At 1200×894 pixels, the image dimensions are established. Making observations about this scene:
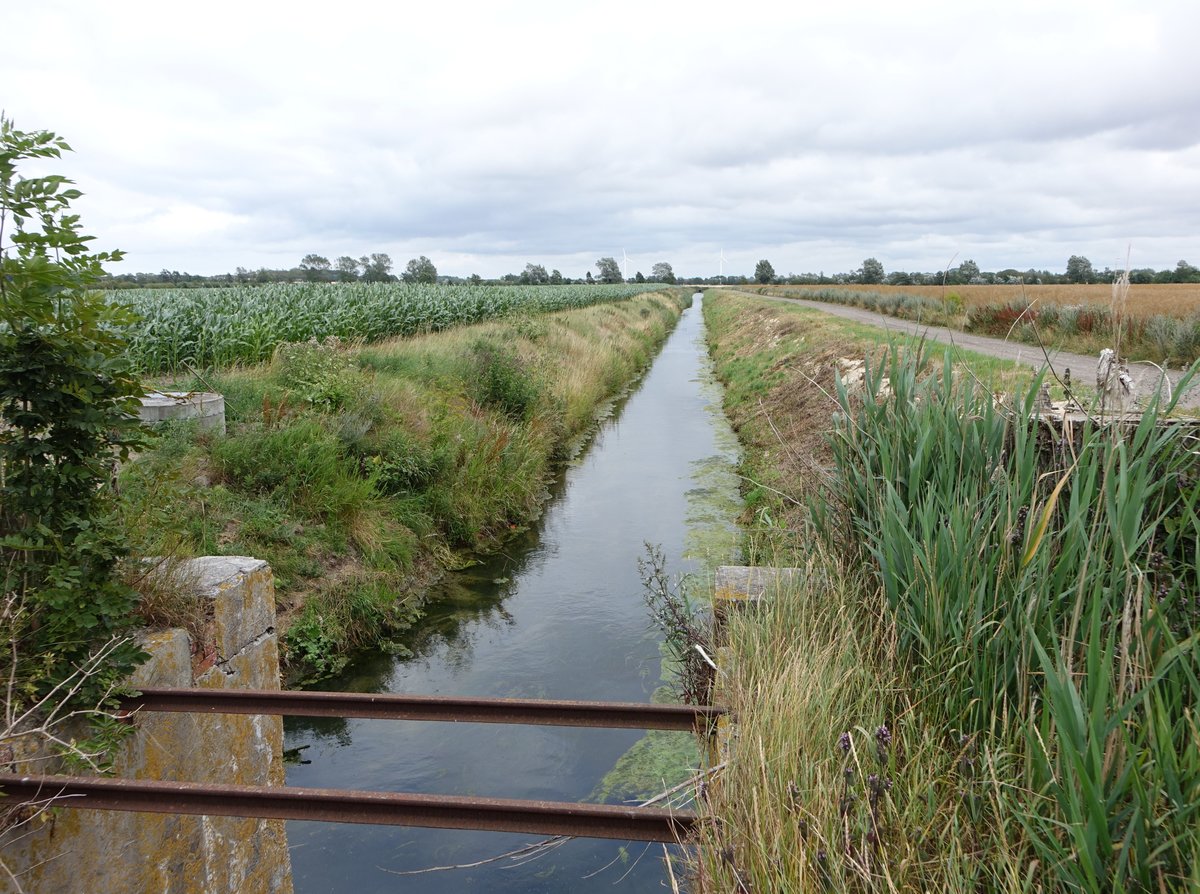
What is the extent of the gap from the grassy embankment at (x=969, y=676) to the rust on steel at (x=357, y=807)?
26 cm

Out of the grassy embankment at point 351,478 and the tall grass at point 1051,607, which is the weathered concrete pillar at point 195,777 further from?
the tall grass at point 1051,607

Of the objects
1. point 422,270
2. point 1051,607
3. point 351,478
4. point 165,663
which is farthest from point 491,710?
point 422,270

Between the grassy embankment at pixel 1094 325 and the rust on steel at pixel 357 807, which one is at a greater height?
the grassy embankment at pixel 1094 325

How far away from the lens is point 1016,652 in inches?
108

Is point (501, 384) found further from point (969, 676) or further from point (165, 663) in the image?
point (969, 676)

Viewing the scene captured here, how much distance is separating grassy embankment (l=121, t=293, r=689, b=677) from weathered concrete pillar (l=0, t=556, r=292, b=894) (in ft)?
1.18

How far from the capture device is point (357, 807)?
8.63 feet

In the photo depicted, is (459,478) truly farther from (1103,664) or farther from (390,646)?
(1103,664)

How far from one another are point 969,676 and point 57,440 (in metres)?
3.25

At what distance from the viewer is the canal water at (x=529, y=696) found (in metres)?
5.07

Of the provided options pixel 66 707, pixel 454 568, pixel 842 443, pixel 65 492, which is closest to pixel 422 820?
pixel 66 707

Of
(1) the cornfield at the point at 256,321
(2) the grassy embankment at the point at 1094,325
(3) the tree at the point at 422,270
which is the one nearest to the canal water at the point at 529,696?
(1) the cornfield at the point at 256,321

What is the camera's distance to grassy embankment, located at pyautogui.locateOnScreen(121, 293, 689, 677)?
700 centimetres

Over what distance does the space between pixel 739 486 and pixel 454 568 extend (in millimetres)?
4604
